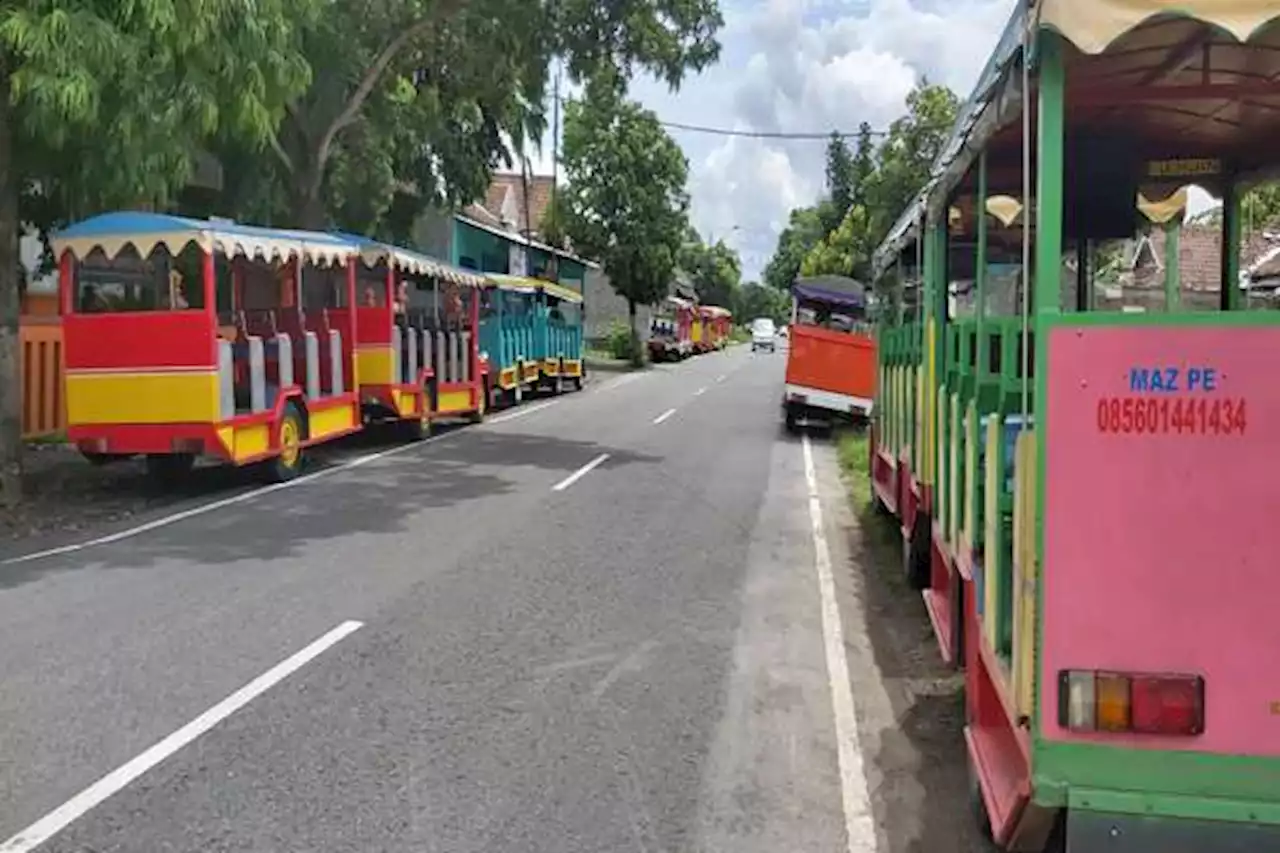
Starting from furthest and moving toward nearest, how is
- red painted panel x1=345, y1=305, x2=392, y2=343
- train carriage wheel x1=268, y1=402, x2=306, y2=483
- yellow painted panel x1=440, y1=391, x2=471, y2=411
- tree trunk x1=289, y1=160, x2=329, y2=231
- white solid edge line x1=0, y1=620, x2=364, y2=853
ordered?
yellow painted panel x1=440, y1=391, x2=471, y2=411, tree trunk x1=289, y1=160, x2=329, y2=231, red painted panel x1=345, y1=305, x2=392, y2=343, train carriage wheel x1=268, y1=402, x2=306, y2=483, white solid edge line x1=0, y1=620, x2=364, y2=853

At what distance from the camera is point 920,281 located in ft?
29.8

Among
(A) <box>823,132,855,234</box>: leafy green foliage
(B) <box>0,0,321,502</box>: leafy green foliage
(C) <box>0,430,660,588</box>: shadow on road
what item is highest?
(A) <box>823,132,855,234</box>: leafy green foliage

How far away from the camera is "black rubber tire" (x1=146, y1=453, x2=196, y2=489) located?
14.0 m

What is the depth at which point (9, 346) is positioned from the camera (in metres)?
12.6

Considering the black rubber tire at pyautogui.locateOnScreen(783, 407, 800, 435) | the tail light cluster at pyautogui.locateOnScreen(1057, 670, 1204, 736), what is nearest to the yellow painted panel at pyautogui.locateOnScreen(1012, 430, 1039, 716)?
the tail light cluster at pyautogui.locateOnScreen(1057, 670, 1204, 736)

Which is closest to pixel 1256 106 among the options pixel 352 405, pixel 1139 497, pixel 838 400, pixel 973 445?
pixel 973 445

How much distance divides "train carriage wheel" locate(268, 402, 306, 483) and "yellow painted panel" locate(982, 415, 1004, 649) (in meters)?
11.0

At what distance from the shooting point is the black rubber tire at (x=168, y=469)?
14016mm

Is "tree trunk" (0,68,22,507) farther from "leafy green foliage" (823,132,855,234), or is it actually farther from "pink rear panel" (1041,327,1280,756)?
"leafy green foliage" (823,132,855,234)

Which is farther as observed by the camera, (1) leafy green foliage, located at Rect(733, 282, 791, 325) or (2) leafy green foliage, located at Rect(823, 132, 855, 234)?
(1) leafy green foliage, located at Rect(733, 282, 791, 325)

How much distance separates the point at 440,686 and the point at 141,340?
317 inches

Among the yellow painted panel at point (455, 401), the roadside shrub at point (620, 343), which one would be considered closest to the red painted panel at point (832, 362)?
the yellow painted panel at point (455, 401)

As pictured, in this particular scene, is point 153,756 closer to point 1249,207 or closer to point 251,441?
point 1249,207

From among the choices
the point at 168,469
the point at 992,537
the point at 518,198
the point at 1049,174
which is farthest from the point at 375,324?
the point at 518,198
